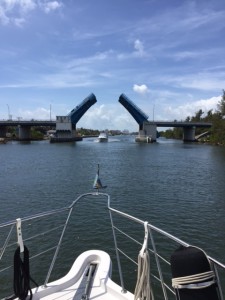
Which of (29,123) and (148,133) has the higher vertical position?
(29,123)

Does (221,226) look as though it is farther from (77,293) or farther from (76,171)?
(76,171)

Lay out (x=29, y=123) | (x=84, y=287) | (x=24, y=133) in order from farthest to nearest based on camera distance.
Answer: (x=24, y=133)
(x=29, y=123)
(x=84, y=287)

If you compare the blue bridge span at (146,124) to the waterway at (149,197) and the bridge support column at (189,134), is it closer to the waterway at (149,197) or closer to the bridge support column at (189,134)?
the bridge support column at (189,134)

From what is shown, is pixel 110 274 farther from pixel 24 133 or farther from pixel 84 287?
pixel 24 133

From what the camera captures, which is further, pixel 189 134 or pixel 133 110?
pixel 189 134

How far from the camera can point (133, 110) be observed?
66125mm

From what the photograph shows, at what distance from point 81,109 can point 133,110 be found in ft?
38.3

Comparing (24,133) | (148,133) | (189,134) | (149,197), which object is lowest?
(149,197)

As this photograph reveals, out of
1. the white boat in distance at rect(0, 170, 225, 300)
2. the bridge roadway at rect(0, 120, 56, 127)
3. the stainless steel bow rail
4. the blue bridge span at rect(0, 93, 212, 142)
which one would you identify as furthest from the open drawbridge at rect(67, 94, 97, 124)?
the white boat in distance at rect(0, 170, 225, 300)

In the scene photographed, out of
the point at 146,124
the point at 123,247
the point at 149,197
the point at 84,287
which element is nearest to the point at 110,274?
the point at 84,287

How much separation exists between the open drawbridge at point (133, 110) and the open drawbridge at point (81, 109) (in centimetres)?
606

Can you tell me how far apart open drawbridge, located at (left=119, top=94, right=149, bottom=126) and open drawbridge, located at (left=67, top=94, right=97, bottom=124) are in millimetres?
6056

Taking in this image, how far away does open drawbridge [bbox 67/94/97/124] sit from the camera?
61750 millimetres

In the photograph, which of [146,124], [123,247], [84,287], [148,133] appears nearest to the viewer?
[84,287]
